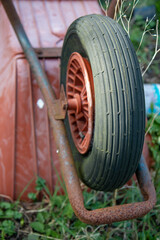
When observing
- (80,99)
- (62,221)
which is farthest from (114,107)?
(62,221)

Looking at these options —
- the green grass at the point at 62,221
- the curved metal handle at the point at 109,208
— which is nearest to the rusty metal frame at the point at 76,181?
the curved metal handle at the point at 109,208

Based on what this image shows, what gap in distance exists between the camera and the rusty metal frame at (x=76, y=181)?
1.03m

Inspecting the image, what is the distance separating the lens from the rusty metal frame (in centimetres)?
103

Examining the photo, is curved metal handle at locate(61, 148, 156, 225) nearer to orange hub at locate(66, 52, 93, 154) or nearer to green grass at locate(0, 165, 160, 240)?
orange hub at locate(66, 52, 93, 154)

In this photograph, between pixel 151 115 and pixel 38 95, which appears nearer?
pixel 38 95

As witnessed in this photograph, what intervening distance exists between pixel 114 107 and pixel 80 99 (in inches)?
10.7

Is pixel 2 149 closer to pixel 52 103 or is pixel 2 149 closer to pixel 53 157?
pixel 53 157

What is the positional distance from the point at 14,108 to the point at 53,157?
36 centimetres

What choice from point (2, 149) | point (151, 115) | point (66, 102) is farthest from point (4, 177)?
point (151, 115)

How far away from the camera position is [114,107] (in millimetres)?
1002

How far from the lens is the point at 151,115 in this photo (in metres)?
1.89

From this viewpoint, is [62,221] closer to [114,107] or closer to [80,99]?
[80,99]

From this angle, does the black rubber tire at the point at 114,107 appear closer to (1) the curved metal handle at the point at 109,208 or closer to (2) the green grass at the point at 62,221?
(1) the curved metal handle at the point at 109,208

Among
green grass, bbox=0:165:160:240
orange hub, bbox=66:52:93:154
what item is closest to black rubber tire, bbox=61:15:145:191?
→ orange hub, bbox=66:52:93:154
